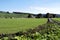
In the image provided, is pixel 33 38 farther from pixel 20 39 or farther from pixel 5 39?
pixel 5 39

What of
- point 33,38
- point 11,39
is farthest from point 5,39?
point 33,38

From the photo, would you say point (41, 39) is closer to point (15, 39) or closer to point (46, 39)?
point (46, 39)

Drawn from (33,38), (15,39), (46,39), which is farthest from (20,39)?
(46,39)

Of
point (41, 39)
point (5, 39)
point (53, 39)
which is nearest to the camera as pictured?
point (5, 39)

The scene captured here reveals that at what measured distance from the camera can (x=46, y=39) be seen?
861 cm

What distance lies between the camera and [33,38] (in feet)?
27.3

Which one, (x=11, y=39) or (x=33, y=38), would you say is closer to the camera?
(x=11, y=39)

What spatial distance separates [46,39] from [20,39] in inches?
76.6

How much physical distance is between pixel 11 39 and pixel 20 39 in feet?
1.22

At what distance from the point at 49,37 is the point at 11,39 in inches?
111

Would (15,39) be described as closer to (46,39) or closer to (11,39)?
(11,39)

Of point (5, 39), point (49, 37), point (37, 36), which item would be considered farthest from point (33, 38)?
point (5, 39)

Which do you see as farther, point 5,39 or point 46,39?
point 46,39

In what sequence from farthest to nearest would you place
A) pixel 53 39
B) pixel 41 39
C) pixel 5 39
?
pixel 53 39 → pixel 41 39 → pixel 5 39
